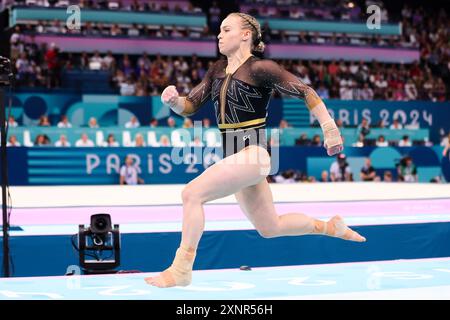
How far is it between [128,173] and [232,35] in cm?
949

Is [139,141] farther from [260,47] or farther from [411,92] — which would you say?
[260,47]

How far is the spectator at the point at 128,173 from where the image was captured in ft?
43.8

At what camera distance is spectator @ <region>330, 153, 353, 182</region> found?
15.0m

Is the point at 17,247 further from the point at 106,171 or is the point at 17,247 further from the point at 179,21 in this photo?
the point at 179,21

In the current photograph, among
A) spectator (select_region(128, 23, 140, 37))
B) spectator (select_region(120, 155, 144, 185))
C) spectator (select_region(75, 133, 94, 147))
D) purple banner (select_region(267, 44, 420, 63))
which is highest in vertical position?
spectator (select_region(128, 23, 140, 37))

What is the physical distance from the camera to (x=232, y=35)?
4148mm

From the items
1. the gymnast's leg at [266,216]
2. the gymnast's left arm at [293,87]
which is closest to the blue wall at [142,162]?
the gymnast's leg at [266,216]

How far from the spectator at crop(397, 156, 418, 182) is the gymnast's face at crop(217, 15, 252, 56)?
11.9 metres

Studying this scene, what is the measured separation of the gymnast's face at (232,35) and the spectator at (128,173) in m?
9.35

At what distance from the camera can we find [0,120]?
16.6 feet

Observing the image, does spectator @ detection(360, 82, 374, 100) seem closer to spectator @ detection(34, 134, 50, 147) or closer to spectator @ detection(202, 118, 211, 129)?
spectator @ detection(202, 118, 211, 129)

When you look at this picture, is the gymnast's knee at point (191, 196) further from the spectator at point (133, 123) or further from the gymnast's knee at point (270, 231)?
the spectator at point (133, 123)

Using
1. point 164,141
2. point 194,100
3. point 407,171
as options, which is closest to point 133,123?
point 164,141

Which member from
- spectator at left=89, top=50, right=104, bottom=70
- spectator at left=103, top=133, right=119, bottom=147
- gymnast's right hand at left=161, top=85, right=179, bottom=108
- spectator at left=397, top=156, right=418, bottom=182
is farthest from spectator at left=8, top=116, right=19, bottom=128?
gymnast's right hand at left=161, top=85, right=179, bottom=108
